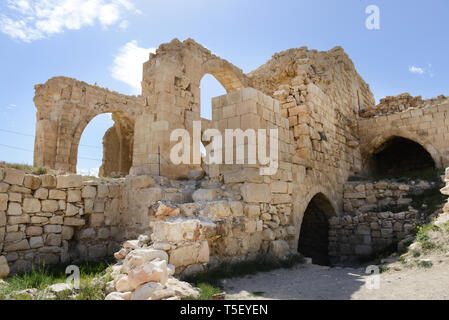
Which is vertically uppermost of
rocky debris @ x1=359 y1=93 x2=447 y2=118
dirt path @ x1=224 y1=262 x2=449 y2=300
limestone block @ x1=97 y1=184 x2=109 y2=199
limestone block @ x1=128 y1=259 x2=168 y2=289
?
rocky debris @ x1=359 y1=93 x2=447 y2=118

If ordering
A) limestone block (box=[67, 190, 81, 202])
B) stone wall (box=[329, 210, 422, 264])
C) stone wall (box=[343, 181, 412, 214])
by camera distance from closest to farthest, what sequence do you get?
limestone block (box=[67, 190, 81, 202])
stone wall (box=[329, 210, 422, 264])
stone wall (box=[343, 181, 412, 214])

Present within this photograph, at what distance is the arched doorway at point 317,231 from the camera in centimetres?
745

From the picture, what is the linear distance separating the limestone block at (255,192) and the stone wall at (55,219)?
3.00m

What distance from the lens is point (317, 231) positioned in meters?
7.83

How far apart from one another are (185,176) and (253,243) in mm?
3032

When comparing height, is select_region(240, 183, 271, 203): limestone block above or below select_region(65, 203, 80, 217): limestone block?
above

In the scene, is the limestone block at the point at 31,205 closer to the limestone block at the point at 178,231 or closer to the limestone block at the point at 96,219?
the limestone block at the point at 96,219

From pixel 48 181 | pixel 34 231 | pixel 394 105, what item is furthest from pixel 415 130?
pixel 34 231

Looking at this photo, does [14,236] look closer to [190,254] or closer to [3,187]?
[3,187]

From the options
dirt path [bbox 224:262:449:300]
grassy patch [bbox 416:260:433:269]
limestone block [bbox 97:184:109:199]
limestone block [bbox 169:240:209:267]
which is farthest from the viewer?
limestone block [bbox 97:184:109:199]

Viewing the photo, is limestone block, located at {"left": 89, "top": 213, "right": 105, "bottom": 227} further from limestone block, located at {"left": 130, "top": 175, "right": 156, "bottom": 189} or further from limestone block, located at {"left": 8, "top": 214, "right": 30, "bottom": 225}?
limestone block, located at {"left": 8, "top": 214, "right": 30, "bottom": 225}

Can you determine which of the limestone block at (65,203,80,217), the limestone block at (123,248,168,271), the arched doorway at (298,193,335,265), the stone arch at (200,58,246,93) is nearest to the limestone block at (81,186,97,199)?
the limestone block at (65,203,80,217)

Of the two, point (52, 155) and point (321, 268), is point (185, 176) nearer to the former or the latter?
point (321, 268)

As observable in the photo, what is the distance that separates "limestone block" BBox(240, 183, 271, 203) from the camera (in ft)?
15.9
